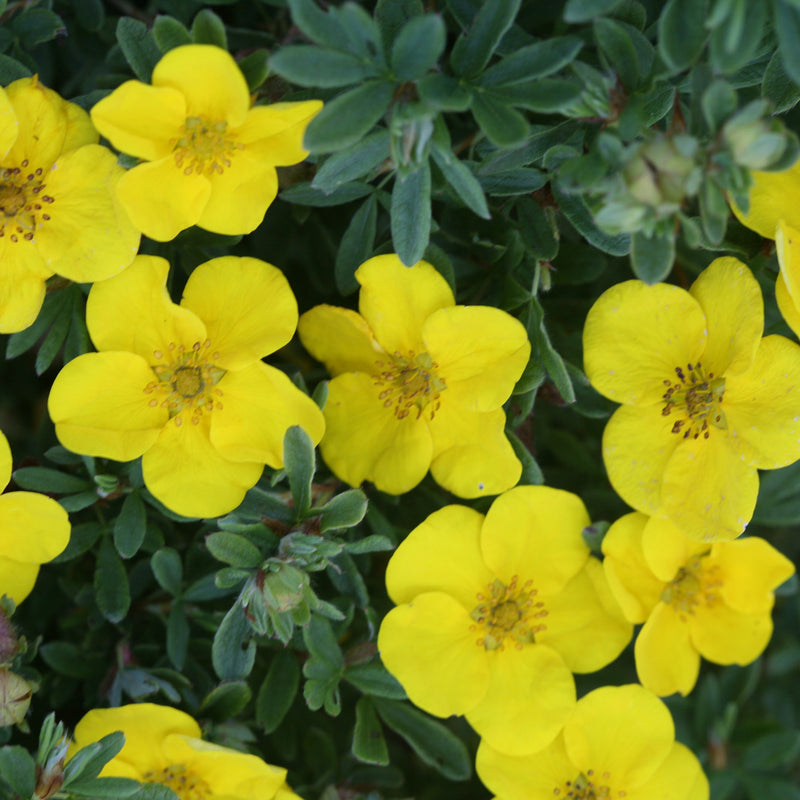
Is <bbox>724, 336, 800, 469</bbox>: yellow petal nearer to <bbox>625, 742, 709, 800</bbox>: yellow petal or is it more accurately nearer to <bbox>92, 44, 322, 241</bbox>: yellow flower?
<bbox>625, 742, 709, 800</bbox>: yellow petal

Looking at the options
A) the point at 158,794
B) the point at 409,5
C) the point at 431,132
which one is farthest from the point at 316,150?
the point at 158,794

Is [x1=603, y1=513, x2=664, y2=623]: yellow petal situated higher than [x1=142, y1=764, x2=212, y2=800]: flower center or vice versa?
[x1=603, y1=513, x2=664, y2=623]: yellow petal

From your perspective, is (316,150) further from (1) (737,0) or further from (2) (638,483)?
(2) (638,483)

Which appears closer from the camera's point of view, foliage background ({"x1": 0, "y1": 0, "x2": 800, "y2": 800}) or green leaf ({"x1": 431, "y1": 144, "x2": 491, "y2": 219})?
foliage background ({"x1": 0, "y1": 0, "x2": 800, "y2": 800})

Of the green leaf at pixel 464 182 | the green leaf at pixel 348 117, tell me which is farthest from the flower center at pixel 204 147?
the green leaf at pixel 464 182

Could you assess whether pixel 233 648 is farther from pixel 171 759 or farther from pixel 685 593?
pixel 685 593

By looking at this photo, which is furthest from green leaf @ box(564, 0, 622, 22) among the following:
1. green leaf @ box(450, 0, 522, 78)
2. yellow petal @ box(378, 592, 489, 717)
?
yellow petal @ box(378, 592, 489, 717)
